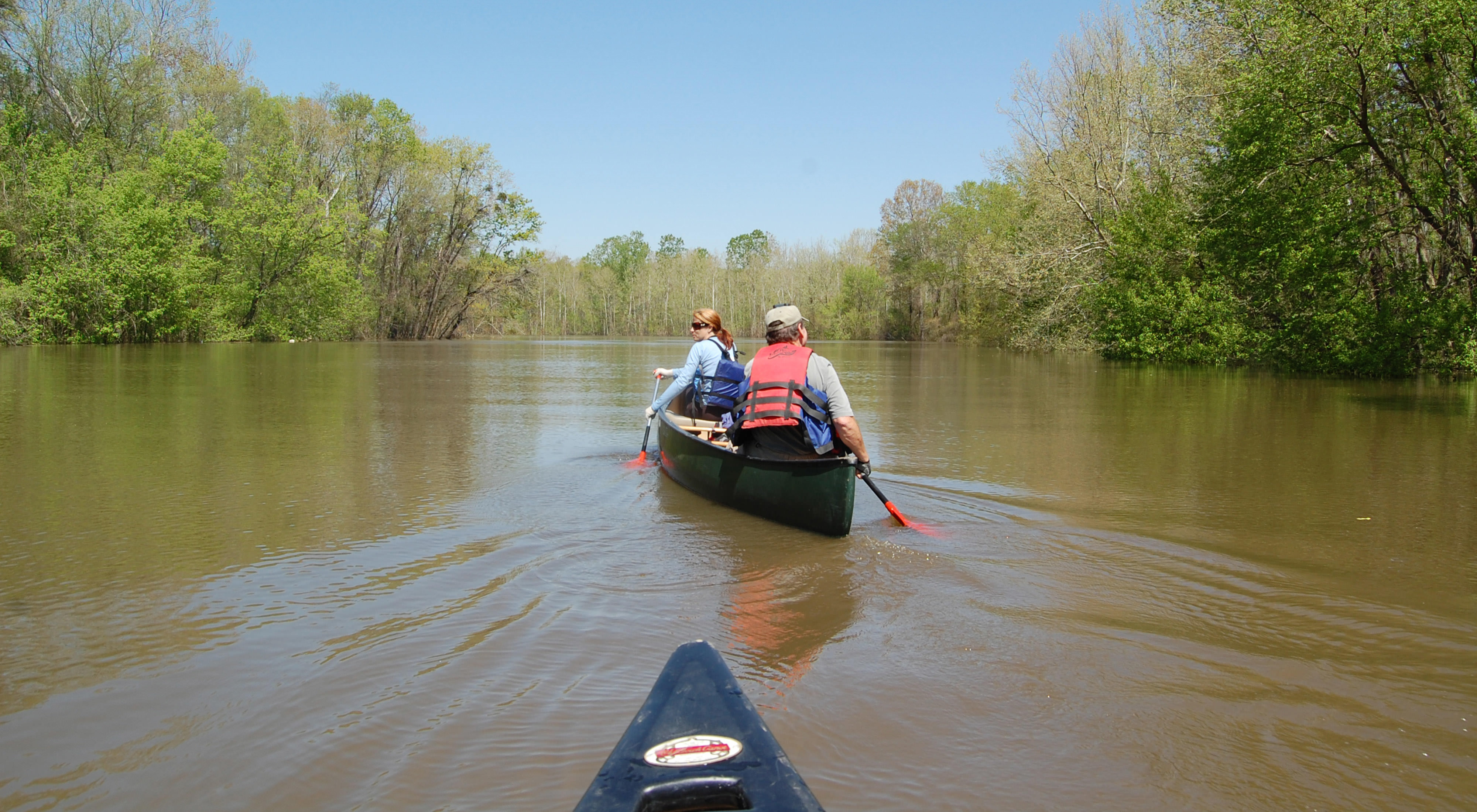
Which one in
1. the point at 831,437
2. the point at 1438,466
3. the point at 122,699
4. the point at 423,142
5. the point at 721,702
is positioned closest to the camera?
the point at 721,702

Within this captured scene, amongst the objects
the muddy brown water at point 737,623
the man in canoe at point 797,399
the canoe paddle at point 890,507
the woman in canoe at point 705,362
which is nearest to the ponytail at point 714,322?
the woman in canoe at point 705,362

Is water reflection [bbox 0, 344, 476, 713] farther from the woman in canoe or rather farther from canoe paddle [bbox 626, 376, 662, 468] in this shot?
the woman in canoe

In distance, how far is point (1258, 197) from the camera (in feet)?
66.4

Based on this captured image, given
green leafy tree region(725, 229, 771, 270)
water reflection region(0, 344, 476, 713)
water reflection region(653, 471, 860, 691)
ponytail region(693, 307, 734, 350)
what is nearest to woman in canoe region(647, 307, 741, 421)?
ponytail region(693, 307, 734, 350)

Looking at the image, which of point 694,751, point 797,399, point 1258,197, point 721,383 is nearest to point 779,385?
point 797,399

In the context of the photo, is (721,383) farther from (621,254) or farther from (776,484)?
(621,254)

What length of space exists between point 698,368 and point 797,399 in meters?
2.95

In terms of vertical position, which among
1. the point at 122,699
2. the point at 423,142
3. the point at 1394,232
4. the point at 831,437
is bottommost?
the point at 122,699

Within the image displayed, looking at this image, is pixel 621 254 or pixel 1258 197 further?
pixel 621 254

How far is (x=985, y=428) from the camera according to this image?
12086 millimetres

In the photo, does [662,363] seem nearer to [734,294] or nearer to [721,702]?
[721,702]

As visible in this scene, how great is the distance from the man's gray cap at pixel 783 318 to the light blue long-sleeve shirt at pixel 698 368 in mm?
2568

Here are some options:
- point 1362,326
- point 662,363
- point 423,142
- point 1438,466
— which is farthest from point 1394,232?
point 423,142

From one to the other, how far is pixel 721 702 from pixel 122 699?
2.40 m
